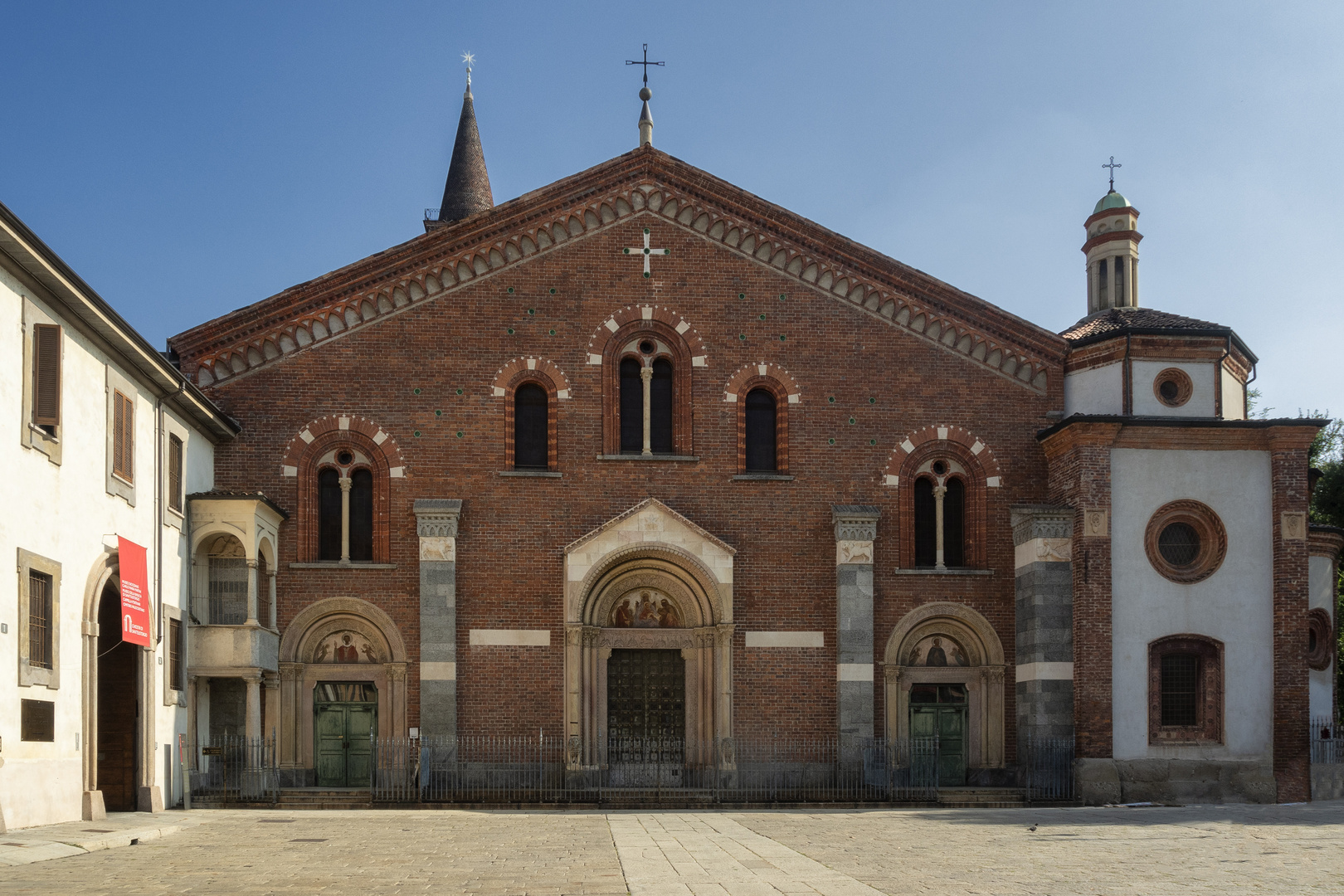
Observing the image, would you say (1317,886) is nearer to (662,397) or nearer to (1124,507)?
(1124,507)

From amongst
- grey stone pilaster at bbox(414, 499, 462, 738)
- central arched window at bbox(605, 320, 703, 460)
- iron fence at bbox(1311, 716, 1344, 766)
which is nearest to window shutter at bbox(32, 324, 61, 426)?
grey stone pilaster at bbox(414, 499, 462, 738)

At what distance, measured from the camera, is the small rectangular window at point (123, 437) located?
814 inches

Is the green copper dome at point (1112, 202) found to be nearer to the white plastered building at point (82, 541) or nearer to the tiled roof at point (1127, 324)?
the tiled roof at point (1127, 324)

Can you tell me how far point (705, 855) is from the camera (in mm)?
15312

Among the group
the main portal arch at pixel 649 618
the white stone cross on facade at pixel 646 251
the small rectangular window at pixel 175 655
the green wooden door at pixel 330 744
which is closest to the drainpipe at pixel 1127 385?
the main portal arch at pixel 649 618

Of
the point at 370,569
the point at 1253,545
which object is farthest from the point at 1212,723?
the point at 370,569

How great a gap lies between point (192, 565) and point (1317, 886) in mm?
18893

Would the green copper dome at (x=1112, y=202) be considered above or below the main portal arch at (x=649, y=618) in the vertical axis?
above

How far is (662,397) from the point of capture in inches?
1098

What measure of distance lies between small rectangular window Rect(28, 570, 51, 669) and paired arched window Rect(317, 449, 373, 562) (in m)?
8.62

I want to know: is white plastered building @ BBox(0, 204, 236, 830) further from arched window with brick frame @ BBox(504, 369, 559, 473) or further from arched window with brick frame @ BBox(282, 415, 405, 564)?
arched window with brick frame @ BBox(504, 369, 559, 473)

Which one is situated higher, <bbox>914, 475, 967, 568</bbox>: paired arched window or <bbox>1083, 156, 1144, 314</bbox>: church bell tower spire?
<bbox>1083, 156, 1144, 314</bbox>: church bell tower spire

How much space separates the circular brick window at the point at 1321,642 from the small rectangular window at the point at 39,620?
2613cm

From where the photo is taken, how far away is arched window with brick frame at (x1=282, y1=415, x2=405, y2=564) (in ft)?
87.2
